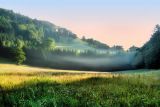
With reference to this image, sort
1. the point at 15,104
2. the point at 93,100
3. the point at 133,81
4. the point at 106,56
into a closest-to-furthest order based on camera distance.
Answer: the point at 15,104
the point at 93,100
the point at 133,81
the point at 106,56

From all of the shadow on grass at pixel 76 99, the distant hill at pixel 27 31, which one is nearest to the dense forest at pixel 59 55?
the distant hill at pixel 27 31

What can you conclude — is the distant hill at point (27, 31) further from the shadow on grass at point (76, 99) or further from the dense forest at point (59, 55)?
the shadow on grass at point (76, 99)

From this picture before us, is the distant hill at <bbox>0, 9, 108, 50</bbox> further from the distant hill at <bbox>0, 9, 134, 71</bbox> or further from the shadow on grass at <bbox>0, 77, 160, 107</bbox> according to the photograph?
the shadow on grass at <bbox>0, 77, 160, 107</bbox>

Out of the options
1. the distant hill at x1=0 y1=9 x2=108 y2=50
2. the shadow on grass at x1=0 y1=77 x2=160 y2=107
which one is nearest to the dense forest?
the distant hill at x1=0 y1=9 x2=108 y2=50

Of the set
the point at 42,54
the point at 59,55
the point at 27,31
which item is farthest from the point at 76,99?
the point at 27,31

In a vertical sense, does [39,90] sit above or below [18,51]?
below

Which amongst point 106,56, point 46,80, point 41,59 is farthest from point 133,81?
point 106,56

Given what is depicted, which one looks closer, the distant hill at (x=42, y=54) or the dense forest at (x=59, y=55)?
the dense forest at (x=59, y=55)

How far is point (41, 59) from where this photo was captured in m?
91.6

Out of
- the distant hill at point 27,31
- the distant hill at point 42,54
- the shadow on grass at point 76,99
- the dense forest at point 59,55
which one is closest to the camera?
the shadow on grass at point 76,99

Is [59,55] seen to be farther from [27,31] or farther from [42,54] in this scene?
[27,31]

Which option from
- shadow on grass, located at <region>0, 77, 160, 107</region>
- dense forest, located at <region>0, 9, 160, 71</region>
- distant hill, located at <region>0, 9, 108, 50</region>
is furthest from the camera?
distant hill, located at <region>0, 9, 108, 50</region>

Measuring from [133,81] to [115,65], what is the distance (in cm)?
6733

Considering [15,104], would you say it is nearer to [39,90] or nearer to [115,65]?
[39,90]
